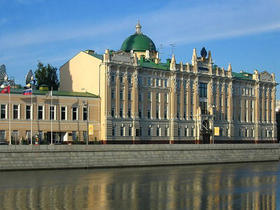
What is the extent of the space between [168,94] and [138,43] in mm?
15233

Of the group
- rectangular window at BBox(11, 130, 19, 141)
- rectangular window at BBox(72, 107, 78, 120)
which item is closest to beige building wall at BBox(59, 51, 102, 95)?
rectangular window at BBox(72, 107, 78, 120)

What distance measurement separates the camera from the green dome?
105250 millimetres

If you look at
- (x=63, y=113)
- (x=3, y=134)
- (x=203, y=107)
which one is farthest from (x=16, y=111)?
(x=203, y=107)

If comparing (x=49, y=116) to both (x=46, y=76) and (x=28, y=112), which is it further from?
(x=46, y=76)

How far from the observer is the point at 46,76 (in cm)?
10944

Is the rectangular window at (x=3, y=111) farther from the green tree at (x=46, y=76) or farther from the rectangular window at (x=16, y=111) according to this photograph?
the green tree at (x=46, y=76)

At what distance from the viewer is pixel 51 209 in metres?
38.4

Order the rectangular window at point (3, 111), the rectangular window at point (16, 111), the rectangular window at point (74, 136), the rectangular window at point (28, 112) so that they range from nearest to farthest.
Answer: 1. the rectangular window at point (3, 111)
2. the rectangular window at point (16, 111)
3. the rectangular window at point (28, 112)
4. the rectangular window at point (74, 136)

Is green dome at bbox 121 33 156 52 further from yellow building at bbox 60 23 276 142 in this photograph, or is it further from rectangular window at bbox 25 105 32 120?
rectangular window at bbox 25 105 32 120

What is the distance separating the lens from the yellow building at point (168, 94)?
291ft

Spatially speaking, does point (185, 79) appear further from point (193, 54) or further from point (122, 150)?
point (122, 150)

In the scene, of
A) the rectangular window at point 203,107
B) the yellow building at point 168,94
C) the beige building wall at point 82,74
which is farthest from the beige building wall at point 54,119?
the rectangular window at point 203,107

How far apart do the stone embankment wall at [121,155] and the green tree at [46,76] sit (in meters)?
38.7

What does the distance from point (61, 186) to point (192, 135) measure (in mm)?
52376
